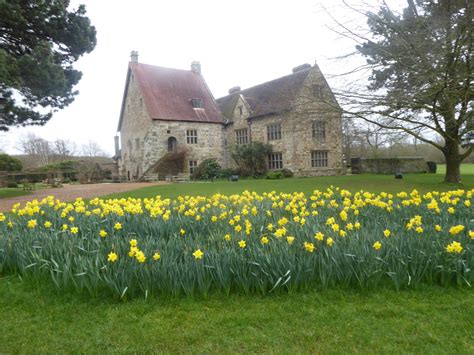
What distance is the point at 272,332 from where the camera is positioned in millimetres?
2842

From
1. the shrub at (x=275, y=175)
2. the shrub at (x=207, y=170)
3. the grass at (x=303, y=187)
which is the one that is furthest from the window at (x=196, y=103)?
the grass at (x=303, y=187)

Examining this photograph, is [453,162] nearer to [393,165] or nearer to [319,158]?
[319,158]

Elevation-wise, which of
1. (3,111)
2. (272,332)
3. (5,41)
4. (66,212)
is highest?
(5,41)

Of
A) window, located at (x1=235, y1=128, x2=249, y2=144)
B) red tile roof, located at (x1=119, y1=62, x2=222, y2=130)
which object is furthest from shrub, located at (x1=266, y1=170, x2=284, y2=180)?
red tile roof, located at (x1=119, y1=62, x2=222, y2=130)

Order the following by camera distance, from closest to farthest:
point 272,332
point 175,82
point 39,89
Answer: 1. point 272,332
2. point 39,89
3. point 175,82

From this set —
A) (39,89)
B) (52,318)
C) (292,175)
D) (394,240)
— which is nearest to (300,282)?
(394,240)

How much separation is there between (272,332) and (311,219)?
273 cm

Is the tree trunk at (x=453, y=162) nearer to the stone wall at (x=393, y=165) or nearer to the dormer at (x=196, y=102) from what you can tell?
the stone wall at (x=393, y=165)

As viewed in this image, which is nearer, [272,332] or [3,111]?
[272,332]

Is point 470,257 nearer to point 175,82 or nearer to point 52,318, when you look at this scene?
point 52,318

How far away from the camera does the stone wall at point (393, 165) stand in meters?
29.8

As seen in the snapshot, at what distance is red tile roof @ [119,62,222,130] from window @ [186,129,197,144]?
3.28ft

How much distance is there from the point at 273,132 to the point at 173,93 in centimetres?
1014

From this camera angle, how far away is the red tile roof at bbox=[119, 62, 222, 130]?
1131 inches
